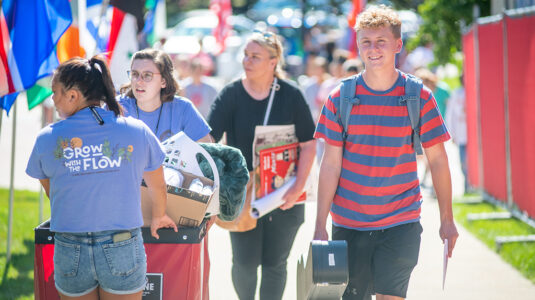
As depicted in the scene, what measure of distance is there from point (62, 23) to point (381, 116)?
10.8ft

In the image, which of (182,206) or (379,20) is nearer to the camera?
(182,206)

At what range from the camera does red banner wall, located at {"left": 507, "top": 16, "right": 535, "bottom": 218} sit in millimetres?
7941

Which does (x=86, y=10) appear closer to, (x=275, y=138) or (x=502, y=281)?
(x=275, y=138)

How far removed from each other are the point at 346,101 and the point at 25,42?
3.15 metres

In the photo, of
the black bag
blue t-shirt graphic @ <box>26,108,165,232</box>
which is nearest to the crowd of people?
blue t-shirt graphic @ <box>26,108,165,232</box>

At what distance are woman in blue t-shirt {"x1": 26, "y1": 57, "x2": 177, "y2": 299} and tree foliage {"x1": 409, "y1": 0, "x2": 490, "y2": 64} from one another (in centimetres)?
1019

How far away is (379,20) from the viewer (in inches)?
160

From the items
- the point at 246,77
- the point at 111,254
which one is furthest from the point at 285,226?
the point at 111,254

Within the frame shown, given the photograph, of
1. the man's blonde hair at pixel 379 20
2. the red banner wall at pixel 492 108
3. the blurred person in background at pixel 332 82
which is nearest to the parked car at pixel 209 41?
the blurred person in background at pixel 332 82

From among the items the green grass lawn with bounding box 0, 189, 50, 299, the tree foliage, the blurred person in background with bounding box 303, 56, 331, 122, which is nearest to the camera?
the green grass lawn with bounding box 0, 189, 50, 299

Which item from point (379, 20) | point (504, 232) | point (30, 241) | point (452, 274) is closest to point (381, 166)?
point (379, 20)

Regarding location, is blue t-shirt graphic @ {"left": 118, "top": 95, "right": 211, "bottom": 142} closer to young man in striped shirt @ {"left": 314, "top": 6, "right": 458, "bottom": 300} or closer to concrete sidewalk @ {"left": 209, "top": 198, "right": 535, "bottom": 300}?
young man in striped shirt @ {"left": 314, "top": 6, "right": 458, "bottom": 300}

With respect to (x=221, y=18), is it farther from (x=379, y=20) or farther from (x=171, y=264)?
(x=171, y=264)

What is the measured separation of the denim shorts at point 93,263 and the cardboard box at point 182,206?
445 mm
